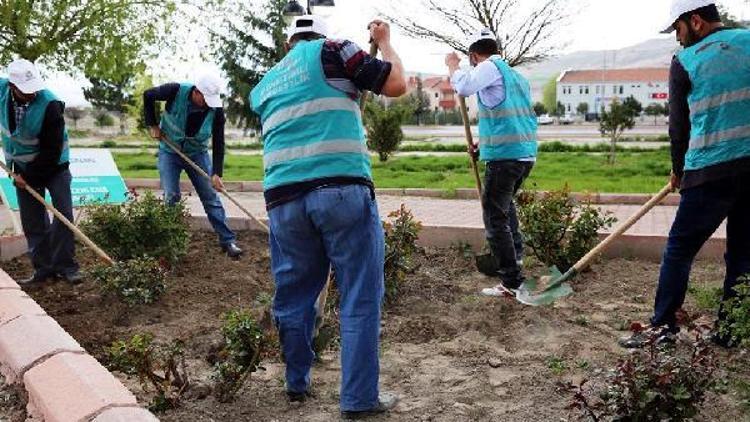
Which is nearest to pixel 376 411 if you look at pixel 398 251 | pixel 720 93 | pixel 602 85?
pixel 398 251

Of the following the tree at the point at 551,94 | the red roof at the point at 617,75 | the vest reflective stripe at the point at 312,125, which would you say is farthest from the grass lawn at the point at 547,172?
the tree at the point at 551,94

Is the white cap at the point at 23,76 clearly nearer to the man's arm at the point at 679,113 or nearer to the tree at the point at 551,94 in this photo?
the man's arm at the point at 679,113

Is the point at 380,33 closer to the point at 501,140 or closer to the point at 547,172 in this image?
the point at 501,140

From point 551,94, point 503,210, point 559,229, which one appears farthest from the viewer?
point 551,94

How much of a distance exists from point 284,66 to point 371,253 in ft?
2.70

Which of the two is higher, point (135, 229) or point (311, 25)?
point (311, 25)

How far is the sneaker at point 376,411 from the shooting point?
3.08 metres

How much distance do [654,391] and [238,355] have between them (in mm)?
1629

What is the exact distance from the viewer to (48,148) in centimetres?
545

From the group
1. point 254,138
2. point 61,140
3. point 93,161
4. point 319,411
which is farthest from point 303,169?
point 254,138

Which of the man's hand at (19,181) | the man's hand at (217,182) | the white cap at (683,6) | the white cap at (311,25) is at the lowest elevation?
the man's hand at (217,182)

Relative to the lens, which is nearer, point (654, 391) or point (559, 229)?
point (654, 391)

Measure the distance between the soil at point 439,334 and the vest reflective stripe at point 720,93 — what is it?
36.1 inches

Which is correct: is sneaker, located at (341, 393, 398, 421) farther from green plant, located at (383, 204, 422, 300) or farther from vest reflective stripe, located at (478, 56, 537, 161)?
vest reflective stripe, located at (478, 56, 537, 161)
